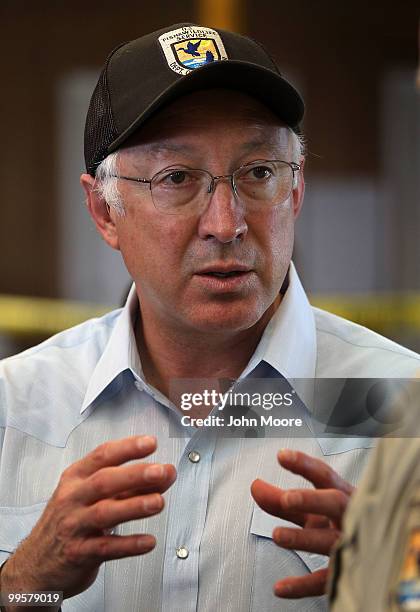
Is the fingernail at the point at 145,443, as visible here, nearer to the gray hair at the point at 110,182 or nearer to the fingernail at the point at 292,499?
the fingernail at the point at 292,499

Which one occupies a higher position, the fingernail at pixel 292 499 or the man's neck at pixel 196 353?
the man's neck at pixel 196 353

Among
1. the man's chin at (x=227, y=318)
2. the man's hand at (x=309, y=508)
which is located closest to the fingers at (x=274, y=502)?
the man's hand at (x=309, y=508)

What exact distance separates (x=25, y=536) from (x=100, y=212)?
1.33ft

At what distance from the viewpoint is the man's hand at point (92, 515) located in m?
0.82

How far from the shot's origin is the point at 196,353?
3.60ft

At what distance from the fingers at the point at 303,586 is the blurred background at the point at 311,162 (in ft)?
7.62

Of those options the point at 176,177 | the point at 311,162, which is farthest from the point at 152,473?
the point at 311,162

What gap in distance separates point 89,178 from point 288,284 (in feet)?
0.89

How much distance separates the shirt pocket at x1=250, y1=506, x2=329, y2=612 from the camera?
2.98 ft

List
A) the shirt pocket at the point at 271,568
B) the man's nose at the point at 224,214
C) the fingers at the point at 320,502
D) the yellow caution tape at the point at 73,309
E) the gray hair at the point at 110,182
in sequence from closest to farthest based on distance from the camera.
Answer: the fingers at the point at 320,502, the shirt pocket at the point at 271,568, the man's nose at the point at 224,214, the gray hair at the point at 110,182, the yellow caution tape at the point at 73,309

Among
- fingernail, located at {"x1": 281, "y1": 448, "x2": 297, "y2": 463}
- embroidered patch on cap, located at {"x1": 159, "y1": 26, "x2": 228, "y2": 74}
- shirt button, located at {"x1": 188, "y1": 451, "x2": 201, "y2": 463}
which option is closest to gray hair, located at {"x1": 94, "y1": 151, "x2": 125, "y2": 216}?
embroidered patch on cap, located at {"x1": 159, "y1": 26, "x2": 228, "y2": 74}

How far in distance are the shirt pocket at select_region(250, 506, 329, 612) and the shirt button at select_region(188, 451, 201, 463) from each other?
8 centimetres

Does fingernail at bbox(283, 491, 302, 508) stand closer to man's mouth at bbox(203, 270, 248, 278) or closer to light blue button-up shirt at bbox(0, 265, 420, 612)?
light blue button-up shirt at bbox(0, 265, 420, 612)

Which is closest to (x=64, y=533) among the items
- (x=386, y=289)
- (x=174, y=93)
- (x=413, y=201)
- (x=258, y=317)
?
A: (x=258, y=317)
